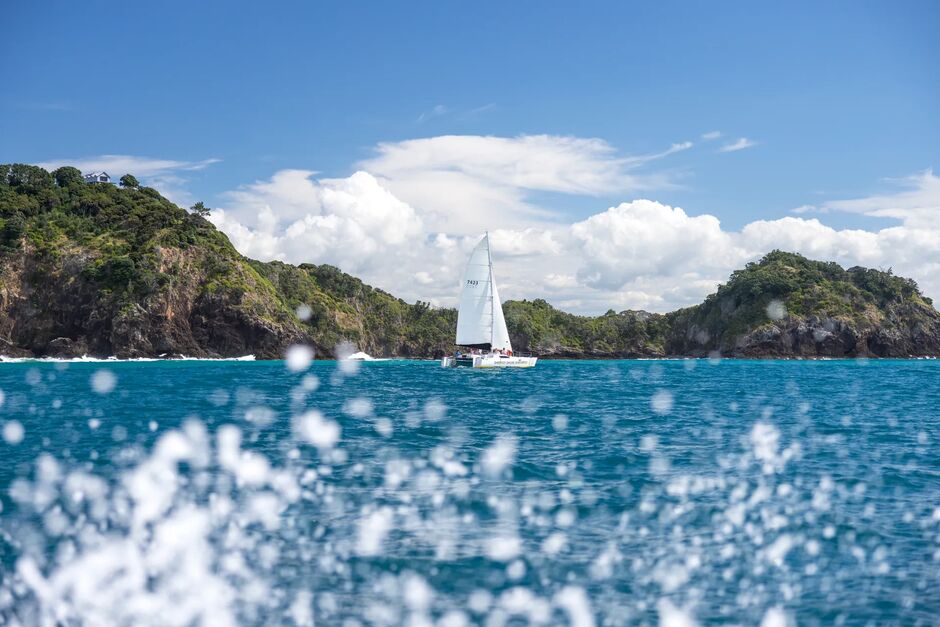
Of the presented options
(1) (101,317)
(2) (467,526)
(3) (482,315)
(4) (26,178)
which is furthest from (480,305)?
(4) (26,178)

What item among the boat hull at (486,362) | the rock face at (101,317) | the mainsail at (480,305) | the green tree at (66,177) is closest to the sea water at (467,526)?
the mainsail at (480,305)

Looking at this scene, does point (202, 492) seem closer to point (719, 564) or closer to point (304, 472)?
point (304, 472)

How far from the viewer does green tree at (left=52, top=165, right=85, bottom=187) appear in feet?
621

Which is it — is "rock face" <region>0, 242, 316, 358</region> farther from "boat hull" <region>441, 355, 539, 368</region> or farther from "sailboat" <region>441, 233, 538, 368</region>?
"sailboat" <region>441, 233, 538, 368</region>

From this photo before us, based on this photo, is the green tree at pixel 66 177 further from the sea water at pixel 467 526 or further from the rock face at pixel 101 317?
the sea water at pixel 467 526

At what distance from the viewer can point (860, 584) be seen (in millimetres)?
10742

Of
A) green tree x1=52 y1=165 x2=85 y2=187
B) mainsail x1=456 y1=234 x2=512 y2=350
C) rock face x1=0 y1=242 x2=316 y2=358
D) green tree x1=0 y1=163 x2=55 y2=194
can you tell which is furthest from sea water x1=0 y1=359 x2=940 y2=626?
green tree x1=52 y1=165 x2=85 y2=187

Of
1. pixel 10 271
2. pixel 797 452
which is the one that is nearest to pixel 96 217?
pixel 10 271

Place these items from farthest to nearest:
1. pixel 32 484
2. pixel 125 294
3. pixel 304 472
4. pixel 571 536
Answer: pixel 125 294 → pixel 304 472 → pixel 32 484 → pixel 571 536

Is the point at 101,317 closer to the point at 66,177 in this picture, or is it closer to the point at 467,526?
the point at 66,177

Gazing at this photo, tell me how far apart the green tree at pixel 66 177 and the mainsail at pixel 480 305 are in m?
148

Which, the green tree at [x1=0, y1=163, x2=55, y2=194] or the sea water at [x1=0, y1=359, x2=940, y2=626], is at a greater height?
the green tree at [x1=0, y1=163, x2=55, y2=194]

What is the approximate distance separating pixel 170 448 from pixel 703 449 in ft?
59.9

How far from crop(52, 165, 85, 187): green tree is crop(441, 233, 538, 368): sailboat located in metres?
148
